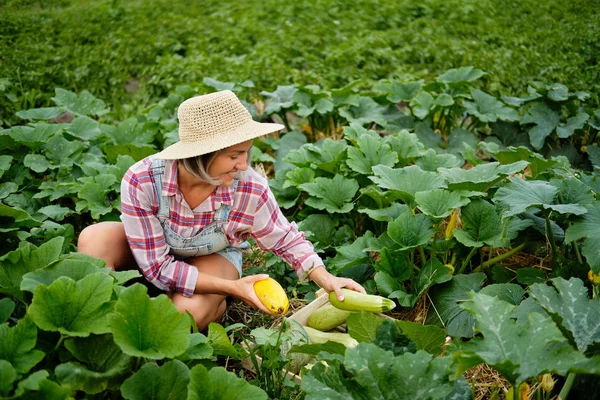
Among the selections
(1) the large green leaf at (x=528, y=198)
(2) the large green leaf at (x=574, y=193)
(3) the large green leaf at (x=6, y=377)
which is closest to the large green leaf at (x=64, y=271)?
(3) the large green leaf at (x=6, y=377)

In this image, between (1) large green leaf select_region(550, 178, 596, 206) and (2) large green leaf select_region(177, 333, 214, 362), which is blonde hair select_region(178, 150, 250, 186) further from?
(1) large green leaf select_region(550, 178, 596, 206)

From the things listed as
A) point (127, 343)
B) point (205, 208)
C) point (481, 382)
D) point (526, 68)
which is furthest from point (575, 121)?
point (127, 343)

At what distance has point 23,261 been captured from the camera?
220 centimetres

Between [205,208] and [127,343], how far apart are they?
89 cm

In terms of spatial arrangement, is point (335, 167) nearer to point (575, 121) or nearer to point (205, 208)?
point (205, 208)

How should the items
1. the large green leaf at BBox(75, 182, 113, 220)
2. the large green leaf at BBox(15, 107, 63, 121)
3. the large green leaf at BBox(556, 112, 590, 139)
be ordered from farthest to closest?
the large green leaf at BBox(556, 112, 590, 139) < the large green leaf at BBox(15, 107, 63, 121) < the large green leaf at BBox(75, 182, 113, 220)

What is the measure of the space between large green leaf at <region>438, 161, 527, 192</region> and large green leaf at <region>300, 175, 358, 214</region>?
59cm

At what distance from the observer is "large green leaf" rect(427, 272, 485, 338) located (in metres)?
2.61

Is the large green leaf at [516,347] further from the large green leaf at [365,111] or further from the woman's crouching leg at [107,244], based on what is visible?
the large green leaf at [365,111]

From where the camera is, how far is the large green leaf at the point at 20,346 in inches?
70.6

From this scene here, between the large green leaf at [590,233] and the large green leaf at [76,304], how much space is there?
1.82 meters

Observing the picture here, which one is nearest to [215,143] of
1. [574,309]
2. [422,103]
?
[574,309]

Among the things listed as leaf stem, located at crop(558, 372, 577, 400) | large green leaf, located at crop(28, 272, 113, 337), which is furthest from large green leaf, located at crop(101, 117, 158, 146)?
leaf stem, located at crop(558, 372, 577, 400)

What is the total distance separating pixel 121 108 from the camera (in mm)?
5242
